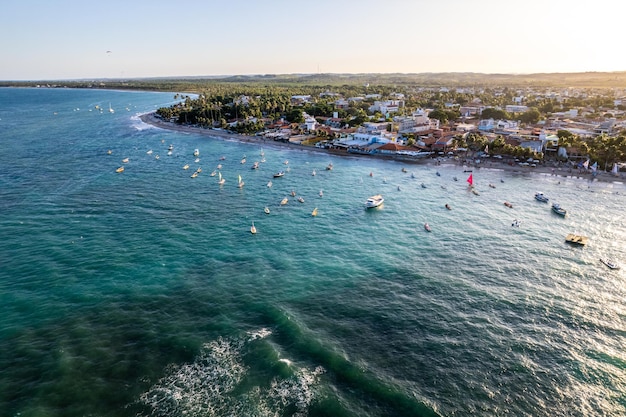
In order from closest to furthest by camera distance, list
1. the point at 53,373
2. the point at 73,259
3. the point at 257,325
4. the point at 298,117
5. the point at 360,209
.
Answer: the point at 53,373 < the point at 257,325 < the point at 73,259 < the point at 360,209 < the point at 298,117

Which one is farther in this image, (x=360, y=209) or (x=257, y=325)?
(x=360, y=209)

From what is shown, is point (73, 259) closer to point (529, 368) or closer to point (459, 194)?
point (529, 368)

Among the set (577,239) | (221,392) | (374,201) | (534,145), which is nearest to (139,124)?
(374,201)

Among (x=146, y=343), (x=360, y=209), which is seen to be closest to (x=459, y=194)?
(x=360, y=209)

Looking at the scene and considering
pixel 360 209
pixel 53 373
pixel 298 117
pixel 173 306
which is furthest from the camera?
pixel 298 117

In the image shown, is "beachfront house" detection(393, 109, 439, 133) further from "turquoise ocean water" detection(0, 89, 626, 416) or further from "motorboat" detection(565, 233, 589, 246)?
"motorboat" detection(565, 233, 589, 246)

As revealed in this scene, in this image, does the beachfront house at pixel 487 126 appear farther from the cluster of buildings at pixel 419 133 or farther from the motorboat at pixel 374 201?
the motorboat at pixel 374 201
